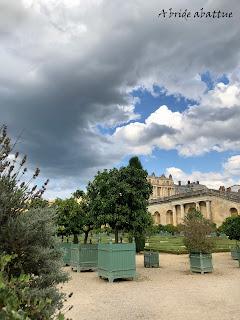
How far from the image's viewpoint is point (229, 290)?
14.1m

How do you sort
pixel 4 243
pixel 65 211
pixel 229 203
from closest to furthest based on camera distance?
pixel 4 243, pixel 65 211, pixel 229 203

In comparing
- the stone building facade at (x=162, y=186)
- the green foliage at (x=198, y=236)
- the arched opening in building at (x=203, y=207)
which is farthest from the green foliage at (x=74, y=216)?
the stone building facade at (x=162, y=186)

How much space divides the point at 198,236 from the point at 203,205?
7235cm

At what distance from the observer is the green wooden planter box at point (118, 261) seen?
675 inches

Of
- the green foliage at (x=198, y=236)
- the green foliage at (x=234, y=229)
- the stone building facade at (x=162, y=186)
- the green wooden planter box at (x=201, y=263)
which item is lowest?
the green wooden planter box at (x=201, y=263)

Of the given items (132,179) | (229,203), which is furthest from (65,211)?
(229,203)

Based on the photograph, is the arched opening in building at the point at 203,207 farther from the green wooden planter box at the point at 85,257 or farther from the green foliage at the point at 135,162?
the green wooden planter box at the point at 85,257

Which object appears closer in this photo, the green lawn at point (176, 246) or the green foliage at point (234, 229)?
the green foliage at point (234, 229)

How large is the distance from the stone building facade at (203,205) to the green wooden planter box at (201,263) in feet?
197

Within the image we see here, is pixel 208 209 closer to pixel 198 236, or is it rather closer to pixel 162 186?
pixel 162 186

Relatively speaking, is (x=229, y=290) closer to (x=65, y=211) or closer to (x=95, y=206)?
(x=95, y=206)

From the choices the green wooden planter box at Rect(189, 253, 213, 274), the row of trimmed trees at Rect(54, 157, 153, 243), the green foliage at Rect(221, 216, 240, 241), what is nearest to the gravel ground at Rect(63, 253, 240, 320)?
the green wooden planter box at Rect(189, 253, 213, 274)

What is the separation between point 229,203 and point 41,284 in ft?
277

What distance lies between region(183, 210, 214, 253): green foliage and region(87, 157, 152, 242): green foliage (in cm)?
214
